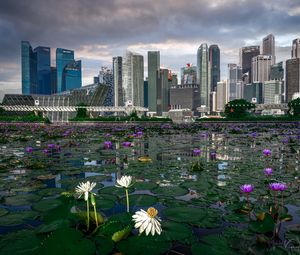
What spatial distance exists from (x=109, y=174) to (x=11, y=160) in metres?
2.89

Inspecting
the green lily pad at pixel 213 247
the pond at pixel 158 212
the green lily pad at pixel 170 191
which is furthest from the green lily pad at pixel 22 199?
the green lily pad at pixel 213 247

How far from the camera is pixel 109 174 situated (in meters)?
4.31

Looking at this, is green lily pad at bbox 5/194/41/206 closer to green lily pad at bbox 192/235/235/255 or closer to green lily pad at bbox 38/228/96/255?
green lily pad at bbox 38/228/96/255

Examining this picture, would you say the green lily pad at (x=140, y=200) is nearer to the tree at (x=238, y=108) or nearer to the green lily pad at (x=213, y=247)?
the green lily pad at (x=213, y=247)

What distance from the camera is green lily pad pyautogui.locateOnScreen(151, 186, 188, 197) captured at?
308 centimetres

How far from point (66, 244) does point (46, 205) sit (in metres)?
1.34

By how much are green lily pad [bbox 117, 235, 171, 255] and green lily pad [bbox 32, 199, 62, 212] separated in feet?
4.09

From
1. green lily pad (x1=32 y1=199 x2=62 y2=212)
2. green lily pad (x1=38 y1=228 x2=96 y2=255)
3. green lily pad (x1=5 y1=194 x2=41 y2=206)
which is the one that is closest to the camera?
green lily pad (x1=38 y1=228 x2=96 y2=255)

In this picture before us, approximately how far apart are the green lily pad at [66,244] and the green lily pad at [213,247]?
705 mm

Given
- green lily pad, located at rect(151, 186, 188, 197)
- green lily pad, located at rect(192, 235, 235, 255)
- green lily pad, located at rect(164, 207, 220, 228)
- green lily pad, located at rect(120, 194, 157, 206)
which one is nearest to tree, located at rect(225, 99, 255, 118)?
green lily pad, located at rect(151, 186, 188, 197)

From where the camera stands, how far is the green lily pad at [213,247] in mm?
1651

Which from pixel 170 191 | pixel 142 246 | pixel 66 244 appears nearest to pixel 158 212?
pixel 170 191

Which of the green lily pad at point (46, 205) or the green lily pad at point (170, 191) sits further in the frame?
the green lily pad at point (170, 191)

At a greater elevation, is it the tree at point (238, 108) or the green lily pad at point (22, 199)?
the tree at point (238, 108)
